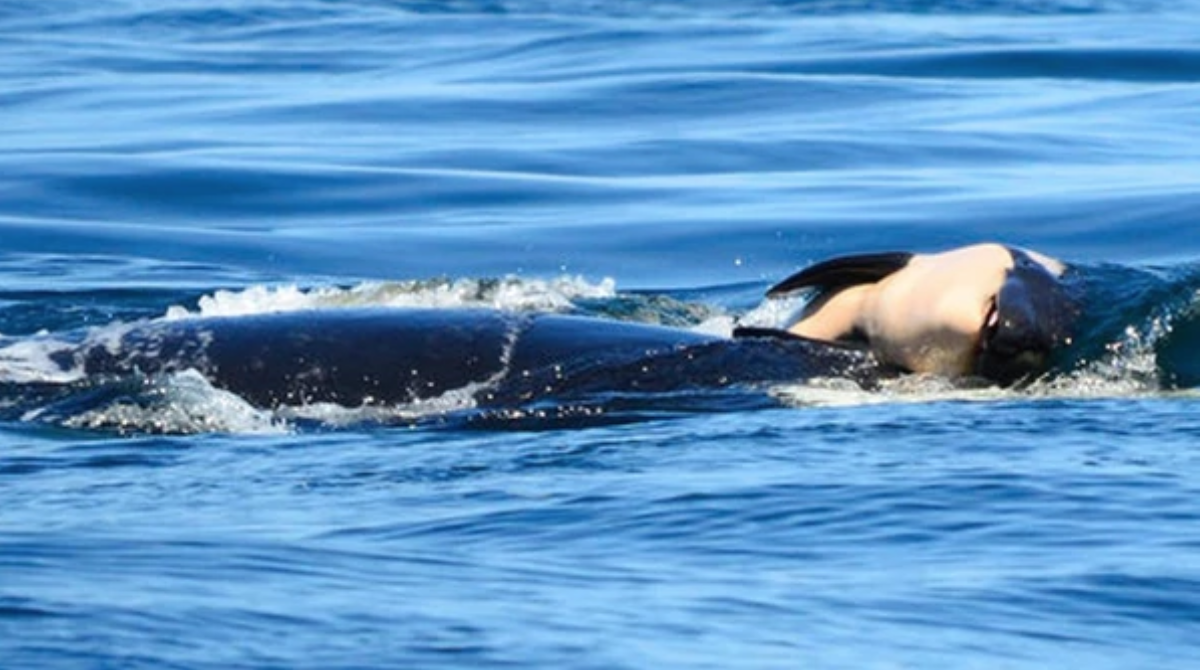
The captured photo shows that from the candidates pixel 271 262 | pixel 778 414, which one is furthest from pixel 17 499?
pixel 271 262

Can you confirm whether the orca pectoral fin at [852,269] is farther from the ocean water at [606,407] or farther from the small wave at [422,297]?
the small wave at [422,297]

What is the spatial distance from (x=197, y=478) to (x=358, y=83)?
1704cm

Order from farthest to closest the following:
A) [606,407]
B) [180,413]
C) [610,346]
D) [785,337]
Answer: [785,337], [610,346], [606,407], [180,413]

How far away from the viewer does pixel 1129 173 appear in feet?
59.8

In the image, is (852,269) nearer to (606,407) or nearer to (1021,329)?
(1021,329)

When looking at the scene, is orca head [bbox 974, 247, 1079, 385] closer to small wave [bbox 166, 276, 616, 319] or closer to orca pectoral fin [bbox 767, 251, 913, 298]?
orca pectoral fin [bbox 767, 251, 913, 298]

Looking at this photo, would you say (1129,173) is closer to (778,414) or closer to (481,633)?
(778,414)

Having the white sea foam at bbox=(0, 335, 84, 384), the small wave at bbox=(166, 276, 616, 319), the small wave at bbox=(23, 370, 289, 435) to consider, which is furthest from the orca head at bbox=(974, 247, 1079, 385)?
the white sea foam at bbox=(0, 335, 84, 384)

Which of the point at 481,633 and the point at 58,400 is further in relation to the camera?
the point at 58,400

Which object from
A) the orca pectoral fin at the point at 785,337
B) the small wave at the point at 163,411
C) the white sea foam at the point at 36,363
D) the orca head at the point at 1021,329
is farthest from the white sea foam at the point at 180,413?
the orca head at the point at 1021,329

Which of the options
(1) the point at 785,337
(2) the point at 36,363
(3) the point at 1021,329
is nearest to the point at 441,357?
(1) the point at 785,337

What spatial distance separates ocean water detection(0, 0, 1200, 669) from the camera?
21.8 ft

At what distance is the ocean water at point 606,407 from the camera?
6648 mm

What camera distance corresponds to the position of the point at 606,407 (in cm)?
937
